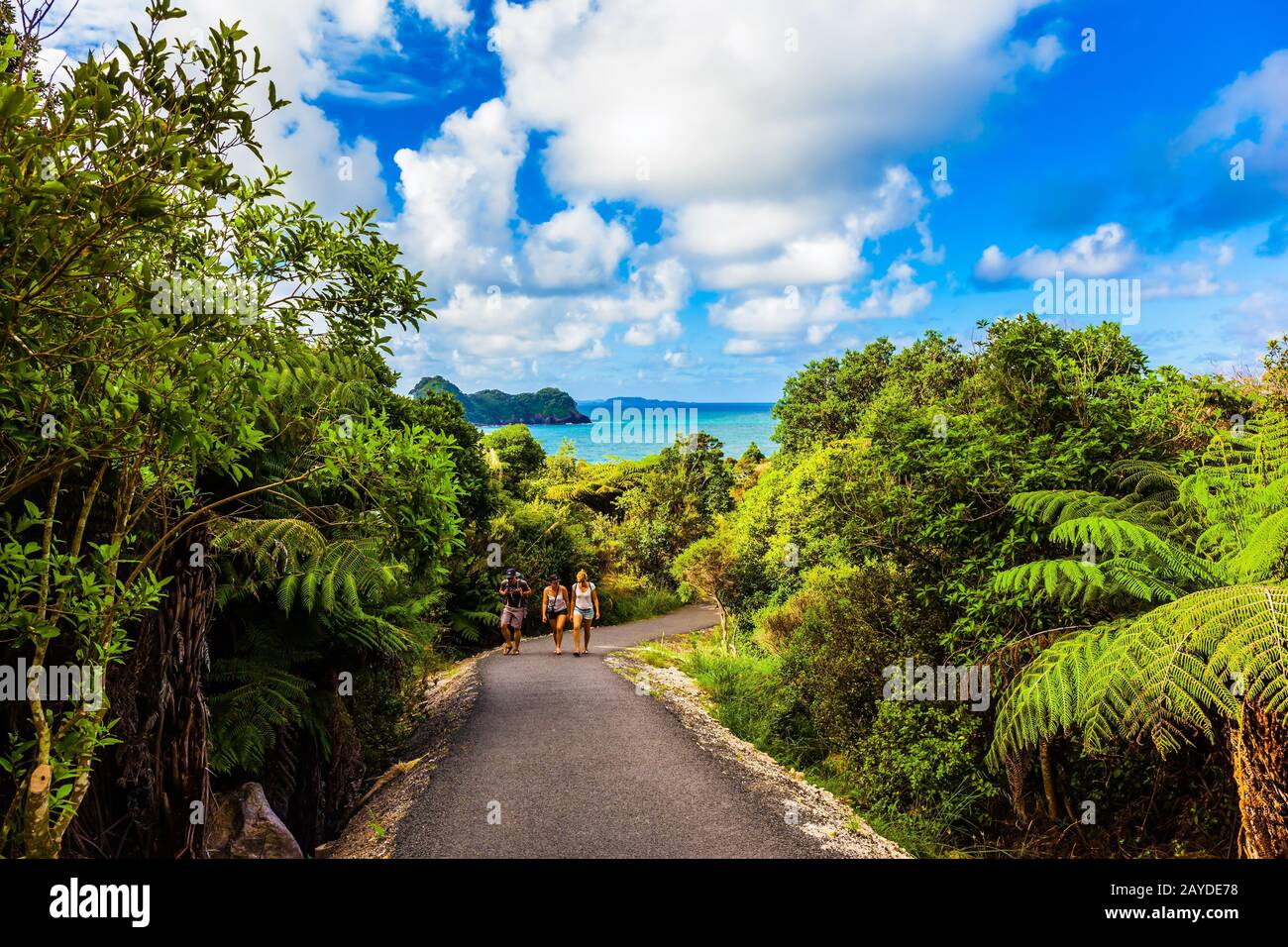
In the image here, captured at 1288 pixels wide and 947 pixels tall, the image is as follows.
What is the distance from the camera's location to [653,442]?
2322 cm

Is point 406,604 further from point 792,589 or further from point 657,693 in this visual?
point 792,589

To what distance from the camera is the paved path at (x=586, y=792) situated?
17.4 ft

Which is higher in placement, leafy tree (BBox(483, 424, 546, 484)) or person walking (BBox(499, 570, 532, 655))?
leafy tree (BBox(483, 424, 546, 484))

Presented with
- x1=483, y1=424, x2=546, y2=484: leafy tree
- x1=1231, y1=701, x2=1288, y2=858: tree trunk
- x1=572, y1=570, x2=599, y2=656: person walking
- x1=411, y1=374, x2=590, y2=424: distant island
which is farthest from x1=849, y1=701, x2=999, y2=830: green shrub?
x1=411, y1=374, x2=590, y2=424: distant island

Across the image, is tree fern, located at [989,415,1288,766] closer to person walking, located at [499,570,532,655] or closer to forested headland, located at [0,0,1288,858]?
forested headland, located at [0,0,1288,858]

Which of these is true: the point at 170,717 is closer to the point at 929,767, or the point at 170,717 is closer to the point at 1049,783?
the point at 929,767

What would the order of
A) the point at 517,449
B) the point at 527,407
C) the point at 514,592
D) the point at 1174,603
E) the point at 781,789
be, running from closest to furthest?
the point at 1174,603 < the point at 781,789 < the point at 514,592 < the point at 517,449 < the point at 527,407

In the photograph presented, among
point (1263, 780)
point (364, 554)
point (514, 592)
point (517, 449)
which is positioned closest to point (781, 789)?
point (1263, 780)

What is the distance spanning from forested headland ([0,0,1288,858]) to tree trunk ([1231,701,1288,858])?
0.02 m

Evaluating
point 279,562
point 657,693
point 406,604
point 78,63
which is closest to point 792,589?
point 657,693

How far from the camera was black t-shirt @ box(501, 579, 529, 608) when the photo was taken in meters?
13.3

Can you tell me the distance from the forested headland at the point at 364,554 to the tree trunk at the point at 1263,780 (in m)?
0.02

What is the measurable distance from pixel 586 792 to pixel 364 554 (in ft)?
9.05
